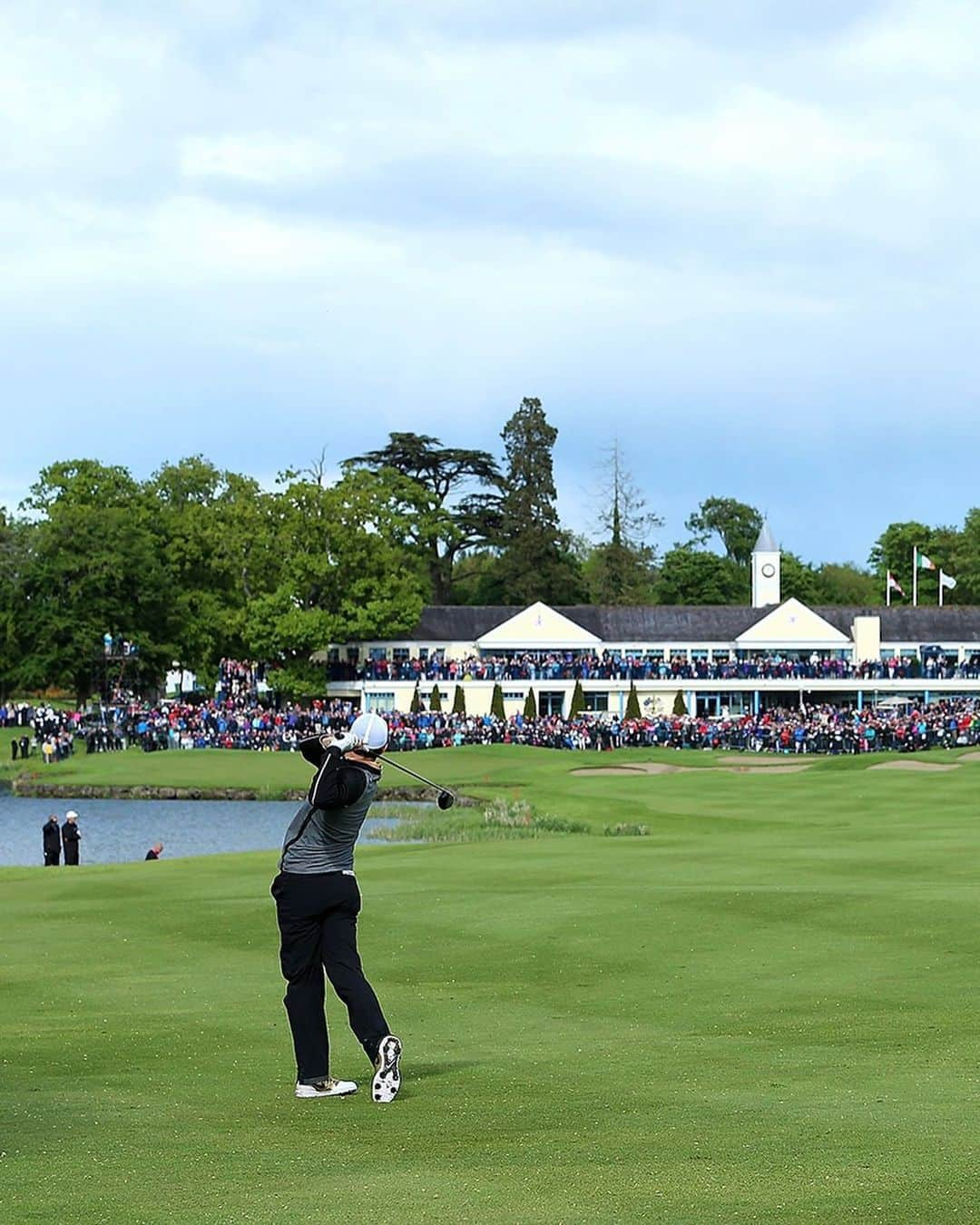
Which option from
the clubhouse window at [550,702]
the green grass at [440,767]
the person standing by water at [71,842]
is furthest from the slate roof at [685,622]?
the person standing by water at [71,842]

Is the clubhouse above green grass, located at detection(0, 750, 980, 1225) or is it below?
above

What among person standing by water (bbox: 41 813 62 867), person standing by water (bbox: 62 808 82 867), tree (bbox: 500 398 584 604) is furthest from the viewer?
tree (bbox: 500 398 584 604)

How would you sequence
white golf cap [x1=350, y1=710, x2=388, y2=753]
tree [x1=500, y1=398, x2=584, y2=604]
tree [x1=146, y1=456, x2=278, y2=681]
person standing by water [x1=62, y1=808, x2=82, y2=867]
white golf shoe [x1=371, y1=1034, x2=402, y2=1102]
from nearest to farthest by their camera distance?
A: white golf shoe [x1=371, y1=1034, x2=402, y2=1102] → white golf cap [x1=350, y1=710, x2=388, y2=753] → person standing by water [x1=62, y1=808, x2=82, y2=867] → tree [x1=146, y1=456, x2=278, y2=681] → tree [x1=500, y1=398, x2=584, y2=604]

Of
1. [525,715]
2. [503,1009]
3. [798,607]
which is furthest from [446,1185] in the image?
[798,607]

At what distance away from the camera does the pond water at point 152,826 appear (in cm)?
4681

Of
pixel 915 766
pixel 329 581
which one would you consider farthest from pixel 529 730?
pixel 329 581

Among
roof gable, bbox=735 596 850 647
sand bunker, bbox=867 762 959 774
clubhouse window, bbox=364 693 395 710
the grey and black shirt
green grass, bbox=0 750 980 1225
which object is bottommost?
sand bunker, bbox=867 762 959 774

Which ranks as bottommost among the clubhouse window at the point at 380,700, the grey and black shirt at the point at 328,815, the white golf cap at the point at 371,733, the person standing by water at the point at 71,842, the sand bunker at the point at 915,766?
the sand bunker at the point at 915,766

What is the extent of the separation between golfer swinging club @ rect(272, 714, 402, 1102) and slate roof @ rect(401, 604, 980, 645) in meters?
96.1

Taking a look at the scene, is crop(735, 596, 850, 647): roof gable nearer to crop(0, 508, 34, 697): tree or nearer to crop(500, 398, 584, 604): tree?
crop(500, 398, 584, 604): tree

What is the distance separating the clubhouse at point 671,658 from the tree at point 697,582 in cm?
3386

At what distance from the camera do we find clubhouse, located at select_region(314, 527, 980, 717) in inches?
3885

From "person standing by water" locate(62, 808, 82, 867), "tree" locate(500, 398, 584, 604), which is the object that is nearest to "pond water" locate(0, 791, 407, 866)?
"person standing by water" locate(62, 808, 82, 867)

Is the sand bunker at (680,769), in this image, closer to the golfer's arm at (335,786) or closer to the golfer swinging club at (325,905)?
the golfer swinging club at (325,905)
